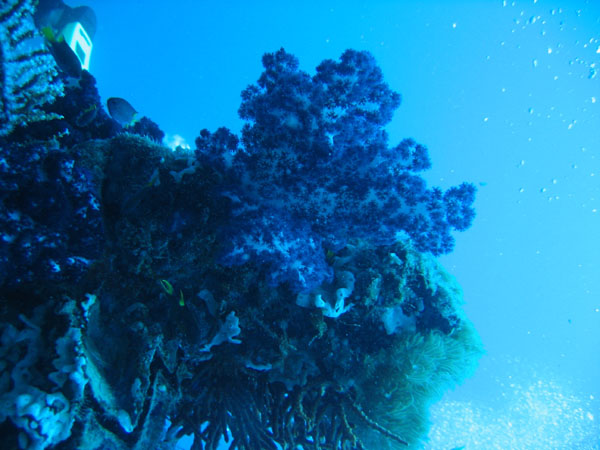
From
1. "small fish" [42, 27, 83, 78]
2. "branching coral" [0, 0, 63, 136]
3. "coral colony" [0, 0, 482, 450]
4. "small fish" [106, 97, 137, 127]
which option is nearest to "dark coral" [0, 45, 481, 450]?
"coral colony" [0, 0, 482, 450]

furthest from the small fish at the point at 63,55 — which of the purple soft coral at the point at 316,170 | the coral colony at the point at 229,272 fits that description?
the purple soft coral at the point at 316,170

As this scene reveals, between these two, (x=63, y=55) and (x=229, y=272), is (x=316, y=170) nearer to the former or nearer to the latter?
(x=229, y=272)

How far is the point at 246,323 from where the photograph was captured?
3.92 m

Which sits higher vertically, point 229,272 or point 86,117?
point 86,117

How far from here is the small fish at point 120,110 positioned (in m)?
5.33

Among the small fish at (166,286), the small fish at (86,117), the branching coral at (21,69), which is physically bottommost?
the small fish at (166,286)

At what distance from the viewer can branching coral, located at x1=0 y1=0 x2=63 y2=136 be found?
3.00 metres

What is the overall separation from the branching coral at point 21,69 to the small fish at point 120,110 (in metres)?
1.91

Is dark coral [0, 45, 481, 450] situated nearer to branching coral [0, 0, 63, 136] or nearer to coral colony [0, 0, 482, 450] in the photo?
coral colony [0, 0, 482, 450]

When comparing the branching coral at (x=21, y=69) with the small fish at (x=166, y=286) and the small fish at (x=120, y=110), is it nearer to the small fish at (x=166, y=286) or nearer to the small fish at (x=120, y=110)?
the small fish at (x=120, y=110)

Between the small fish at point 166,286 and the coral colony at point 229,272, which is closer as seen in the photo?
the coral colony at point 229,272

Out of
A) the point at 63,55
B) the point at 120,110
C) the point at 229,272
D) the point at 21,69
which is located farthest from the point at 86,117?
the point at 229,272

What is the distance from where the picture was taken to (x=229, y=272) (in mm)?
3777

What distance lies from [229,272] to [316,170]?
4.81 ft
